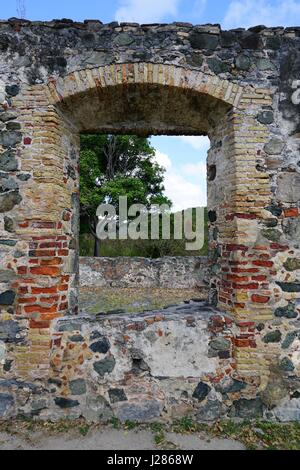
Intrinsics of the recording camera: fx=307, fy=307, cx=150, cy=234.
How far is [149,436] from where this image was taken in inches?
105

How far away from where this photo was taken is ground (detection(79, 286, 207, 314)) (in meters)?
7.82

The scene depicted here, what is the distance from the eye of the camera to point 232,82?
296 centimetres

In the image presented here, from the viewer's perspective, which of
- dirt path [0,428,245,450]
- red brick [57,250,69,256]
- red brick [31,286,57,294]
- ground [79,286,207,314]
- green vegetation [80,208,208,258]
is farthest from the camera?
green vegetation [80,208,208,258]

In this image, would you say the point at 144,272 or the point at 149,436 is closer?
the point at 149,436

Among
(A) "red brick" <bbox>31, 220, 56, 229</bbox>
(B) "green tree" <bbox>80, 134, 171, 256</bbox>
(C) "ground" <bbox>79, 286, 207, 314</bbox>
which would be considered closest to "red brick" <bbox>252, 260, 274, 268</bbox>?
(A) "red brick" <bbox>31, 220, 56, 229</bbox>

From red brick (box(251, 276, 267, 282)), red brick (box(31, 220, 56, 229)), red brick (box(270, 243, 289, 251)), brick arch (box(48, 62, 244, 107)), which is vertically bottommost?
red brick (box(251, 276, 267, 282))

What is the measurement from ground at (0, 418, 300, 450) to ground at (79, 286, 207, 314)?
4368mm

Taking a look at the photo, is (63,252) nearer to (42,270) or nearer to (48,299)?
(42,270)

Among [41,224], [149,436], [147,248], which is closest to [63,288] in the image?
[41,224]

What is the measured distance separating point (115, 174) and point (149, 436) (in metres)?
12.1

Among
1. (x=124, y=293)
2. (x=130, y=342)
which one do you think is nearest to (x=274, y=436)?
(x=130, y=342)

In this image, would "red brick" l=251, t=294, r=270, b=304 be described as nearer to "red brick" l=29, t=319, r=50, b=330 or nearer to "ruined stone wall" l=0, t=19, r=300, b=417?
"ruined stone wall" l=0, t=19, r=300, b=417
